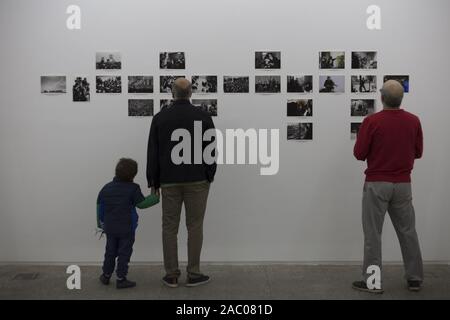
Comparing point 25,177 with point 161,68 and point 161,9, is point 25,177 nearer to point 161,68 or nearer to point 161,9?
point 161,68

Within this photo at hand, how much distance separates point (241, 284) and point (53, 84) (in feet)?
7.71

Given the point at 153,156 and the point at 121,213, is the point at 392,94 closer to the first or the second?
the point at 153,156

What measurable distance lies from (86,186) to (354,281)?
2421 mm

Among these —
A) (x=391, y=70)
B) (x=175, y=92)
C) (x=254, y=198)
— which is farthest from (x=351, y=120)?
(x=175, y=92)

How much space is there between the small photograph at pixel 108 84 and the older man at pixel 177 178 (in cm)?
74

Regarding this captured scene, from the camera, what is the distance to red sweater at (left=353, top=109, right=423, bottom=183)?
4.41 meters

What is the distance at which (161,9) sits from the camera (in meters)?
5.16

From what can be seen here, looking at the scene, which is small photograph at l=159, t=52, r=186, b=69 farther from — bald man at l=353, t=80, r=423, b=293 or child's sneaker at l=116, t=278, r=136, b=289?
child's sneaker at l=116, t=278, r=136, b=289

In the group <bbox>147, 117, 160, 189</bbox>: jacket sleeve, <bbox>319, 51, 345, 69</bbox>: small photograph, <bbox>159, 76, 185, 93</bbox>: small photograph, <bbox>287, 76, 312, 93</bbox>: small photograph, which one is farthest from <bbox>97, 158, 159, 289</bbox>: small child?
<bbox>319, 51, 345, 69</bbox>: small photograph

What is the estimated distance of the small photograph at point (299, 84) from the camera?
5203mm

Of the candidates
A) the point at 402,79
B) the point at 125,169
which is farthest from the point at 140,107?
the point at 402,79

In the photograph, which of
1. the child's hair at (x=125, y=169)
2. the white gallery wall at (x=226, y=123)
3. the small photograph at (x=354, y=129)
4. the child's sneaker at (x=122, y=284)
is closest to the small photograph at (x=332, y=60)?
the white gallery wall at (x=226, y=123)

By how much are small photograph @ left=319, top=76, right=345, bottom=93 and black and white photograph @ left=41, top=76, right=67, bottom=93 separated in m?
2.23

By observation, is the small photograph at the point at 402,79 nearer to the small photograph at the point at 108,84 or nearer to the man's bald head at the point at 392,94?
the man's bald head at the point at 392,94
